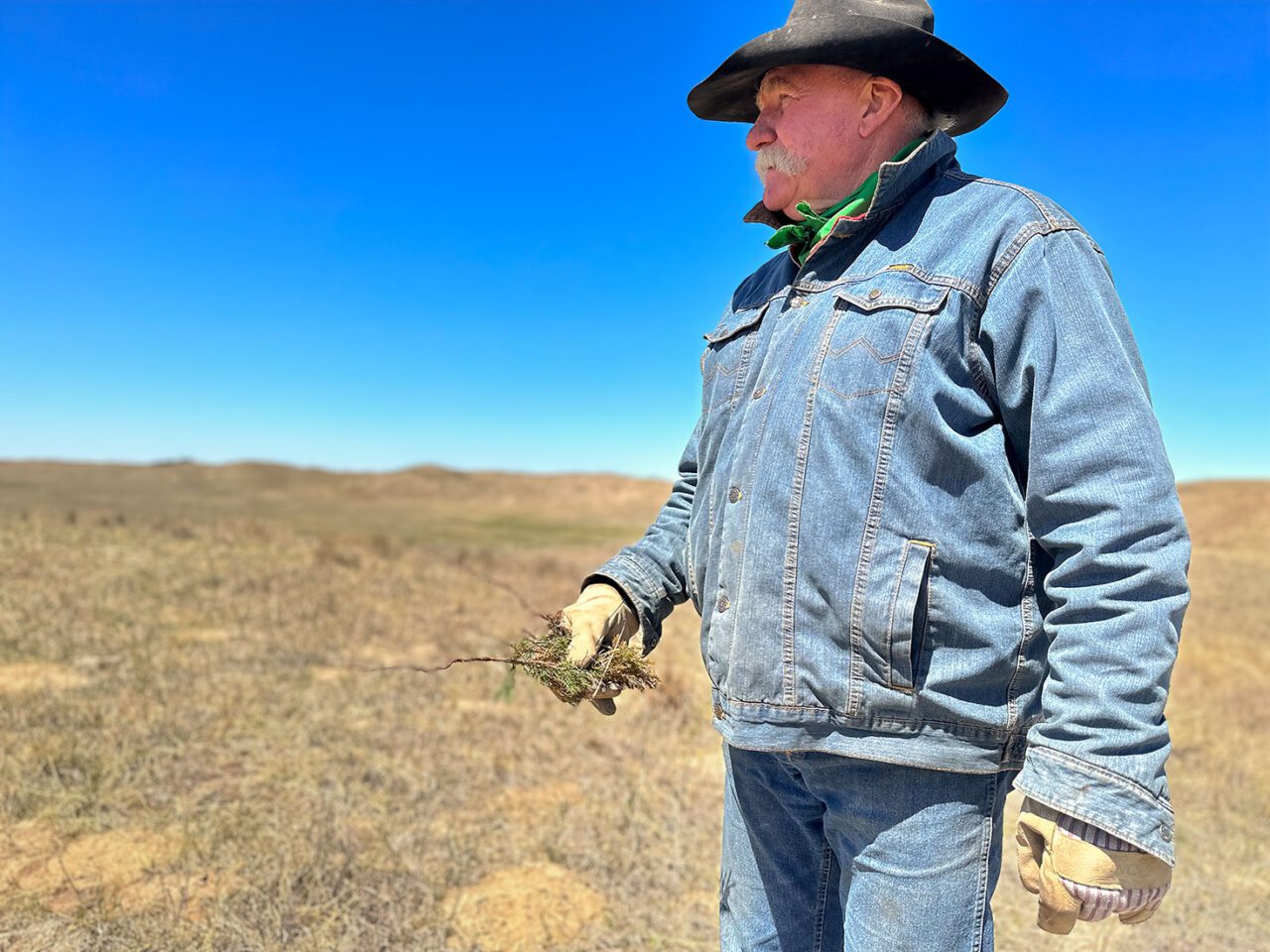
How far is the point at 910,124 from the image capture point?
4.91 ft

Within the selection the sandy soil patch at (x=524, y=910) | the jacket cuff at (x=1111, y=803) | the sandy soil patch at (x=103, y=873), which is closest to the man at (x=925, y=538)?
the jacket cuff at (x=1111, y=803)

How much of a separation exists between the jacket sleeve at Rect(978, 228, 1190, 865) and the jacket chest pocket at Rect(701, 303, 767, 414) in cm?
46

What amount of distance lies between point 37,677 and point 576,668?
16.1 feet

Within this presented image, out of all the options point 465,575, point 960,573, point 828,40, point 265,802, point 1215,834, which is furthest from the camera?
point 465,575

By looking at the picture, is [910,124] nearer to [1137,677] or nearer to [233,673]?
[1137,677]

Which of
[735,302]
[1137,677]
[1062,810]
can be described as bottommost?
[1062,810]

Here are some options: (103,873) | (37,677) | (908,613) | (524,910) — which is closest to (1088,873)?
(908,613)

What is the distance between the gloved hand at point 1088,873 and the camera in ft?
3.62

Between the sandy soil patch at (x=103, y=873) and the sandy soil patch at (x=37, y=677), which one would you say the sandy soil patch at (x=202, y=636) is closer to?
the sandy soil patch at (x=37, y=677)

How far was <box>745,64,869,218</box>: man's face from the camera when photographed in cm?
145

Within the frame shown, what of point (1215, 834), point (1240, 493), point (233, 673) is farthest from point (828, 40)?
point (1240, 493)

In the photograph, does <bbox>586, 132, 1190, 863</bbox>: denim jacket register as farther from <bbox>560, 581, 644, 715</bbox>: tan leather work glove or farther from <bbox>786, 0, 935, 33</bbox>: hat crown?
<bbox>560, 581, 644, 715</bbox>: tan leather work glove

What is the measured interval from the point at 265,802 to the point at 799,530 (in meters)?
3.12

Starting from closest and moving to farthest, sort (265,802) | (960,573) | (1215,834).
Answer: (960,573)
(265,802)
(1215,834)
